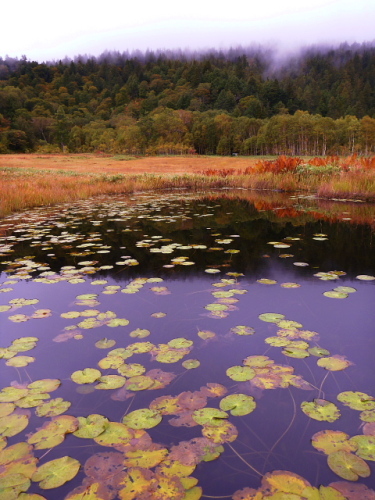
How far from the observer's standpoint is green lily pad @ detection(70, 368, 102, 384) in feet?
8.57

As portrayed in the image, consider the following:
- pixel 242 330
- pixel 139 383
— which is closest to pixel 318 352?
pixel 242 330

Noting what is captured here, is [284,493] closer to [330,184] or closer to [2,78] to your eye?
[330,184]

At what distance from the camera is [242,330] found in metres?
3.36

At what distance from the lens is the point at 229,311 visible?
3873 millimetres

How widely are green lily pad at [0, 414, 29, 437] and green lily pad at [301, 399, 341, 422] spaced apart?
1784mm

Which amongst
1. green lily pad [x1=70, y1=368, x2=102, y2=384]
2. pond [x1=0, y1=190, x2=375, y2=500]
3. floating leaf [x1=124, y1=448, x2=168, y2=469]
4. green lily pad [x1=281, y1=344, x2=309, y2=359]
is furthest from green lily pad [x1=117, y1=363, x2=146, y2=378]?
green lily pad [x1=281, y1=344, x2=309, y2=359]

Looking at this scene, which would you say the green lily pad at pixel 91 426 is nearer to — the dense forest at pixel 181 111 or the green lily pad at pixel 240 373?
the green lily pad at pixel 240 373

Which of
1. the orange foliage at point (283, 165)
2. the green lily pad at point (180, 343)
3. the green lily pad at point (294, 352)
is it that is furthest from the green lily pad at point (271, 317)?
the orange foliage at point (283, 165)

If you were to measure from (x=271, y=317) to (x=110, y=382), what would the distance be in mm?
1798

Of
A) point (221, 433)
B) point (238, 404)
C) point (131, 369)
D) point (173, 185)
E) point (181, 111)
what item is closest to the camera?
point (221, 433)

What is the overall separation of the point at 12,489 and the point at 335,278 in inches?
173

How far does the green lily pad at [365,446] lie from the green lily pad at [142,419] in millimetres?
1145

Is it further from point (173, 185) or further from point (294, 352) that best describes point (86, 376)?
point (173, 185)

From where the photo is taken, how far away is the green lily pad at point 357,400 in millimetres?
2273
